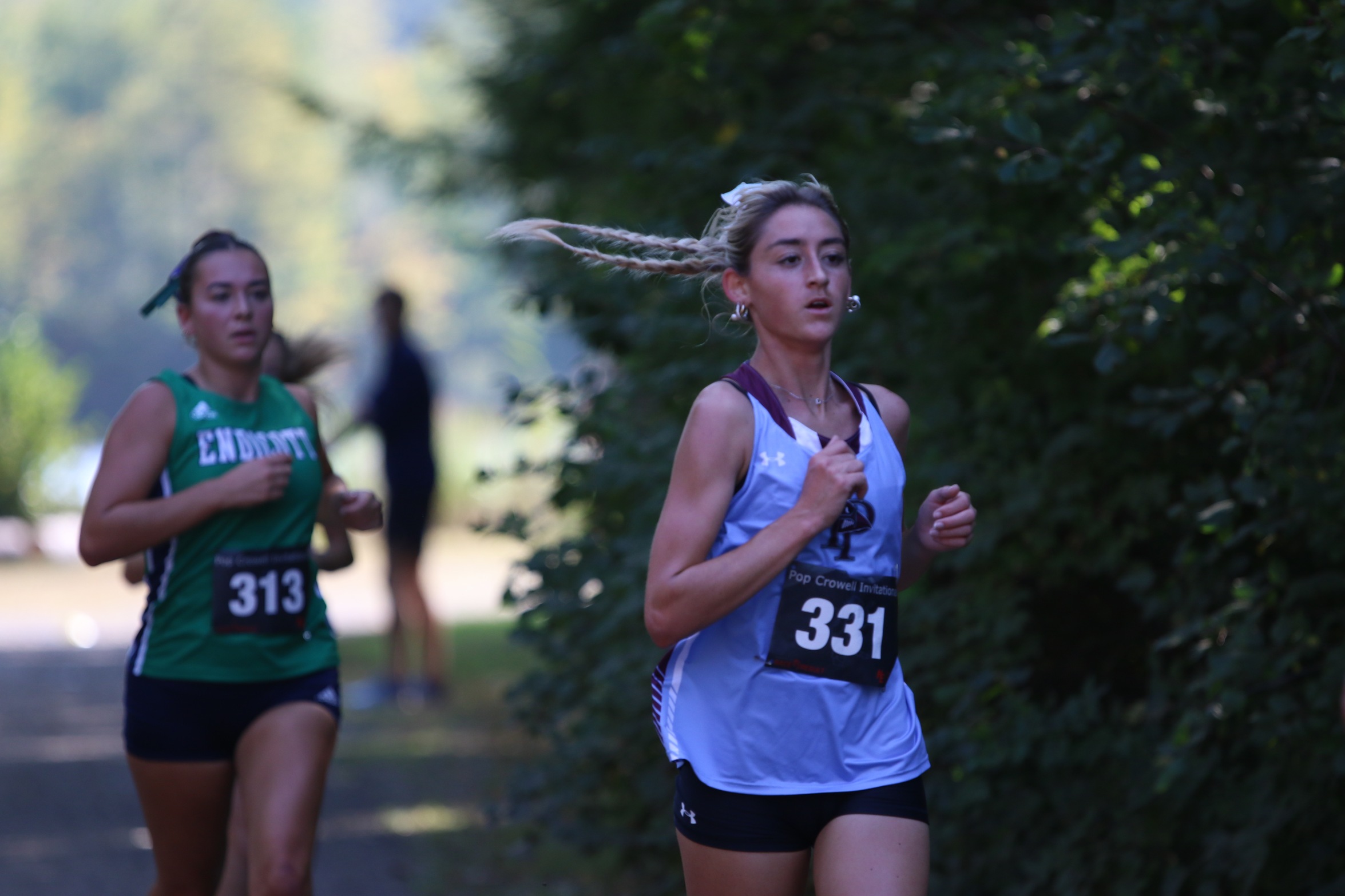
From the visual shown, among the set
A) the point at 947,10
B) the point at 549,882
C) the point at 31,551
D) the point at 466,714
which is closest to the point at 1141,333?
the point at 947,10

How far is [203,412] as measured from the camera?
415 centimetres

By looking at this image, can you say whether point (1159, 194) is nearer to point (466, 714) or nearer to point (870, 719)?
point (870, 719)

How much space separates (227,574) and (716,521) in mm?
1622

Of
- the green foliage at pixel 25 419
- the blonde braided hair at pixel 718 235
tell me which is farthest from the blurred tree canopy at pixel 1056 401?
the green foliage at pixel 25 419

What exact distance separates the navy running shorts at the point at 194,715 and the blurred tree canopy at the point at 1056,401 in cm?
127

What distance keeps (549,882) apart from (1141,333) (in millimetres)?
3267

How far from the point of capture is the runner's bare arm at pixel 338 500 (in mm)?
4414

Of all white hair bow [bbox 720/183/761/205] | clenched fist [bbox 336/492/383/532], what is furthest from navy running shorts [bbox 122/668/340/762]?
white hair bow [bbox 720/183/761/205]

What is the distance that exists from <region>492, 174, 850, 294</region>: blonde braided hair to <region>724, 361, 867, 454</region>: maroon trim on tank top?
22cm

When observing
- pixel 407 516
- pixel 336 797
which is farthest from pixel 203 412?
pixel 407 516

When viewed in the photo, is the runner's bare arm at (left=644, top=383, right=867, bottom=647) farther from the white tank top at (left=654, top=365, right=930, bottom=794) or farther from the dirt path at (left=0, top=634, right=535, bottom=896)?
the dirt path at (left=0, top=634, right=535, bottom=896)

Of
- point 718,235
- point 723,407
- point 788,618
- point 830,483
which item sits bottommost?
point 788,618

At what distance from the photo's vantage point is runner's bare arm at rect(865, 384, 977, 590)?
3119mm

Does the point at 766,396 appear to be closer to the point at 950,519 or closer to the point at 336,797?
the point at 950,519
